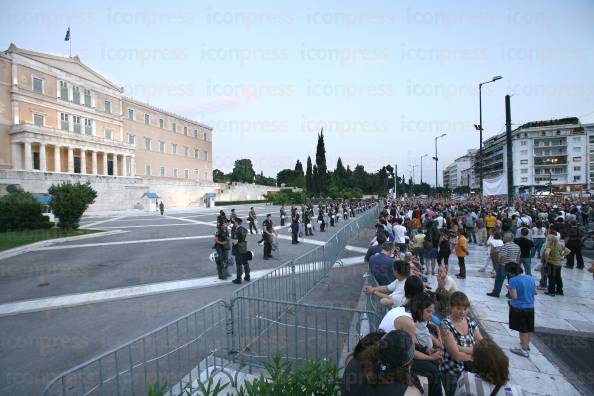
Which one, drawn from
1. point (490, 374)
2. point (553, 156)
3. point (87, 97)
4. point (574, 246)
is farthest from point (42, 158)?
point (553, 156)

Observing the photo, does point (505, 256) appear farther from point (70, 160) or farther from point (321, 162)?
point (321, 162)

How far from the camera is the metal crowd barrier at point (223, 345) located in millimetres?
3906

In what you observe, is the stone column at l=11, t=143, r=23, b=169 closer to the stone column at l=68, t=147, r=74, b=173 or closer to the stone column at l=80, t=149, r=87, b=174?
the stone column at l=68, t=147, r=74, b=173

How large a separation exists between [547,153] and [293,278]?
10083 cm

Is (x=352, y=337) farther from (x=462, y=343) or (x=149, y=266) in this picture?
(x=149, y=266)

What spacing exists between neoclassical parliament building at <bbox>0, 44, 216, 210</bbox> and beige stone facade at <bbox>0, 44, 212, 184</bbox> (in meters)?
0.10

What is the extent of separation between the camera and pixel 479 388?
264 cm

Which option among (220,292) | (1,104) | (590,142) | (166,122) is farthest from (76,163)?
(590,142)

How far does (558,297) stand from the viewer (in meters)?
7.73

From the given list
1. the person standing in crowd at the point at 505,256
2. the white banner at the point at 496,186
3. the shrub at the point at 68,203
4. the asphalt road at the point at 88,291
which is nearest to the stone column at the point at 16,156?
the shrub at the point at 68,203

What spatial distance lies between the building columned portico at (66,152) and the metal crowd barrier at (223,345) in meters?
44.2

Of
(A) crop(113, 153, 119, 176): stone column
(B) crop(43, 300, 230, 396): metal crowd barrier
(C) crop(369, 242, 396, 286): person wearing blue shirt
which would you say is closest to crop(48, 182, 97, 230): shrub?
(B) crop(43, 300, 230, 396): metal crowd barrier

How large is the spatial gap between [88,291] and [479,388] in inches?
373

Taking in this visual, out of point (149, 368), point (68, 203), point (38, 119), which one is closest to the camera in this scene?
point (149, 368)
